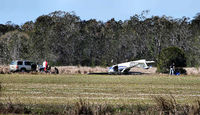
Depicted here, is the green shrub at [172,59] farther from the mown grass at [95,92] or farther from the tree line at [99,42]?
the mown grass at [95,92]

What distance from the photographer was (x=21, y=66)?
52.0 meters

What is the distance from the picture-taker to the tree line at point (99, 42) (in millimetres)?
62938

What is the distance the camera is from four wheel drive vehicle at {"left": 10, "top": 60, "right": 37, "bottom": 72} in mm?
51344

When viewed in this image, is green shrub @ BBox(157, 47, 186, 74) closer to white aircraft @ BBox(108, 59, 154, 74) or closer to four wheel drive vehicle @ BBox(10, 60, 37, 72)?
white aircraft @ BBox(108, 59, 154, 74)

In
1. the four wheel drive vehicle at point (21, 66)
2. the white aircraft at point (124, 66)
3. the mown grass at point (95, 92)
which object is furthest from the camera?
the four wheel drive vehicle at point (21, 66)

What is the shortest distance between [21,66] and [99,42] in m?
17.9

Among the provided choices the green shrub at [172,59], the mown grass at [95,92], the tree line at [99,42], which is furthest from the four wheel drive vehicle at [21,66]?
the mown grass at [95,92]

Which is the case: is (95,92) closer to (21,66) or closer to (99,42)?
(21,66)

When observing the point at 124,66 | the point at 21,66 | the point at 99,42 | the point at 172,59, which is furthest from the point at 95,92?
the point at 99,42

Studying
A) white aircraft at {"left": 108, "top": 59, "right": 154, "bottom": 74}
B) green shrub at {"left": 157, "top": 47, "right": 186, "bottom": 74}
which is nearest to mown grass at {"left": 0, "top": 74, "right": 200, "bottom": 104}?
green shrub at {"left": 157, "top": 47, "right": 186, "bottom": 74}

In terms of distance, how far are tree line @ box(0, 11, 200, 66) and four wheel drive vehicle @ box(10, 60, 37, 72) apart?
8707mm

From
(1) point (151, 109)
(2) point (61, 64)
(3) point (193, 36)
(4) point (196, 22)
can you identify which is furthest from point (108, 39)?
(1) point (151, 109)

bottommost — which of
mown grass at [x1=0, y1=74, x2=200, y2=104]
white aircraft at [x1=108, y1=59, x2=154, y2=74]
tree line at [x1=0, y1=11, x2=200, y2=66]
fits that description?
mown grass at [x1=0, y1=74, x2=200, y2=104]

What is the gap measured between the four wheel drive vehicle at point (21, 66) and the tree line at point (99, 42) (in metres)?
8.71
